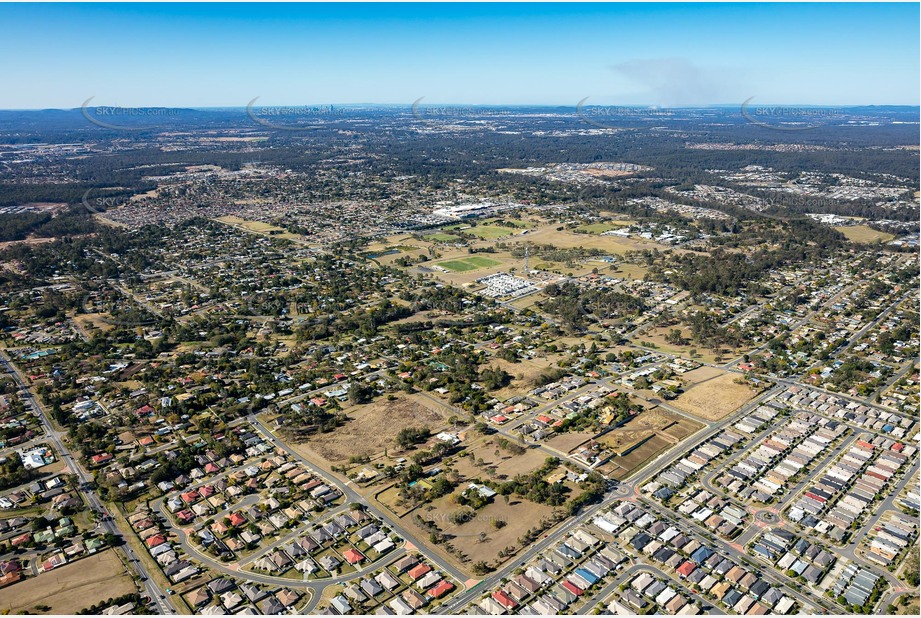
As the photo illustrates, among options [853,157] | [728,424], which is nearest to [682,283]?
[728,424]

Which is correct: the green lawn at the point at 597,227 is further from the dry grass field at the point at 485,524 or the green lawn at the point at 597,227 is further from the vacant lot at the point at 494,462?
the dry grass field at the point at 485,524

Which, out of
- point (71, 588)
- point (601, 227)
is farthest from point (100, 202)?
point (71, 588)

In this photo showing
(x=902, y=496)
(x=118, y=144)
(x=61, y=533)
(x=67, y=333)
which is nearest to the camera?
(x=61, y=533)

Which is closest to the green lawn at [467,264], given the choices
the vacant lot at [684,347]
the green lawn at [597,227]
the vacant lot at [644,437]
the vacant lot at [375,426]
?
the green lawn at [597,227]

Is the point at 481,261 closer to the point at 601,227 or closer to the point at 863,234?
the point at 601,227

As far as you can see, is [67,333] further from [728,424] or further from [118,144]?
[118,144]

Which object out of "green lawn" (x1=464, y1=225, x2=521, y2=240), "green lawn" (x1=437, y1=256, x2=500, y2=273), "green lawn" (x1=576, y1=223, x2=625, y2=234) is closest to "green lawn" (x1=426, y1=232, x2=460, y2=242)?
"green lawn" (x1=464, y1=225, x2=521, y2=240)

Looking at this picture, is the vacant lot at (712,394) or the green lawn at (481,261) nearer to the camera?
the vacant lot at (712,394)
